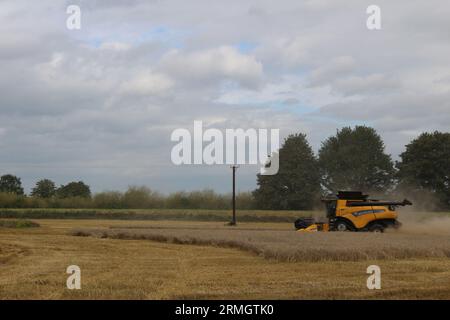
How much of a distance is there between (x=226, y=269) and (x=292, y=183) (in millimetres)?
76079

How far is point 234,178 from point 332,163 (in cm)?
3614

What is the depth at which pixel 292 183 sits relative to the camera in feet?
311

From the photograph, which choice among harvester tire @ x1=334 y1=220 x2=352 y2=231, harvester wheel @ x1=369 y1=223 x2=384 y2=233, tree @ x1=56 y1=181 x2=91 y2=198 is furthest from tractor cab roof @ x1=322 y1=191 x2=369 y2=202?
tree @ x1=56 y1=181 x2=91 y2=198

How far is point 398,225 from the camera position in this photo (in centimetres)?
3716

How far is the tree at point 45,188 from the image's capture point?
122 meters

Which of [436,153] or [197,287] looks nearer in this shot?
[197,287]

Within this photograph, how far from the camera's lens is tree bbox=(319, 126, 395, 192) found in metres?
91.6

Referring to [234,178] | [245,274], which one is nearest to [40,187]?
[234,178]

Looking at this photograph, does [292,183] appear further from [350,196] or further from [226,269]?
[226,269]

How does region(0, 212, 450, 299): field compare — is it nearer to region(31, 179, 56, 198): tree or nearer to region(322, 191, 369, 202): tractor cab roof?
region(322, 191, 369, 202): tractor cab roof

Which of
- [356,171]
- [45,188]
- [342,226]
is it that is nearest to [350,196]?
[342,226]

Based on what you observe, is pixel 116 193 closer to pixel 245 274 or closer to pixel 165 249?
pixel 165 249

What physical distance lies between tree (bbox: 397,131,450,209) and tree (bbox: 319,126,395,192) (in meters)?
2.58

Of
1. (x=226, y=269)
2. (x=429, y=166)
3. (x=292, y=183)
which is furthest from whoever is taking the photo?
(x=292, y=183)
